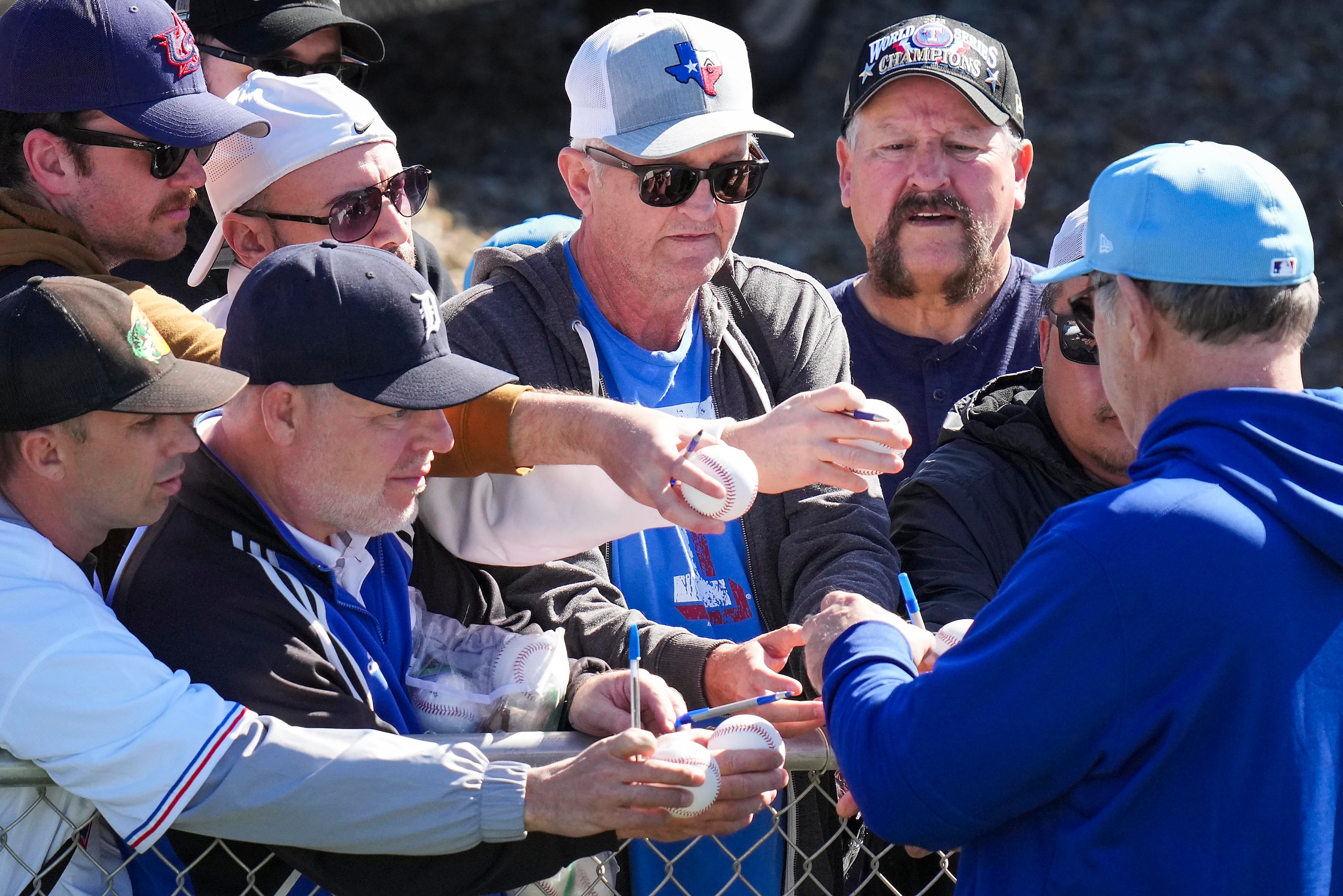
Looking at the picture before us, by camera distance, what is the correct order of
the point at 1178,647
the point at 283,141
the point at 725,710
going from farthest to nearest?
the point at 283,141
the point at 725,710
the point at 1178,647

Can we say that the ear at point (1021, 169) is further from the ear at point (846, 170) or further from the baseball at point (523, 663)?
the baseball at point (523, 663)

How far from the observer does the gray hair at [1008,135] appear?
3568 mm

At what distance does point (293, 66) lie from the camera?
11.9 feet

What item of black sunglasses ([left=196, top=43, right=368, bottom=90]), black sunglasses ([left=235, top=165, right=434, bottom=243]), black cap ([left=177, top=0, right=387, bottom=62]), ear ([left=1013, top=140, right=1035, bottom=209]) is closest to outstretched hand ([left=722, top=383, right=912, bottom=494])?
black sunglasses ([left=235, top=165, right=434, bottom=243])

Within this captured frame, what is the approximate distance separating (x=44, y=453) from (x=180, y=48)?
3.76 ft

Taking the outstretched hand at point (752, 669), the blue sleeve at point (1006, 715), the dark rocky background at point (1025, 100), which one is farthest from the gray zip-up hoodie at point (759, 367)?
the dark rocky background at point (1025, 100)

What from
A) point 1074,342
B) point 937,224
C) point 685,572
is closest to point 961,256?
point 937,224

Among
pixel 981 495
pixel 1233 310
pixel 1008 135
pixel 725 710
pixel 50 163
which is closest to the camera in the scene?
pixel 1233 310

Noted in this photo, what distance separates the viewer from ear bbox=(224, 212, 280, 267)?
9.59ft

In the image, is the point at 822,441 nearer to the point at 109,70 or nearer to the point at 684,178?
the point at 684,178

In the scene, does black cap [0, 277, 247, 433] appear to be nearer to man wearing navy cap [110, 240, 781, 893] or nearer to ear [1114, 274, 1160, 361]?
man wearing navy cap [110, 240, 781, 893]

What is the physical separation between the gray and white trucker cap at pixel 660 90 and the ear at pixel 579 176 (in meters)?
0.05

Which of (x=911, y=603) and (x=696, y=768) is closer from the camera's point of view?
(x=696, y=768)

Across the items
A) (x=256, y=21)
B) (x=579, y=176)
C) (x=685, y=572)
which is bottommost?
(x=685, y=572)
